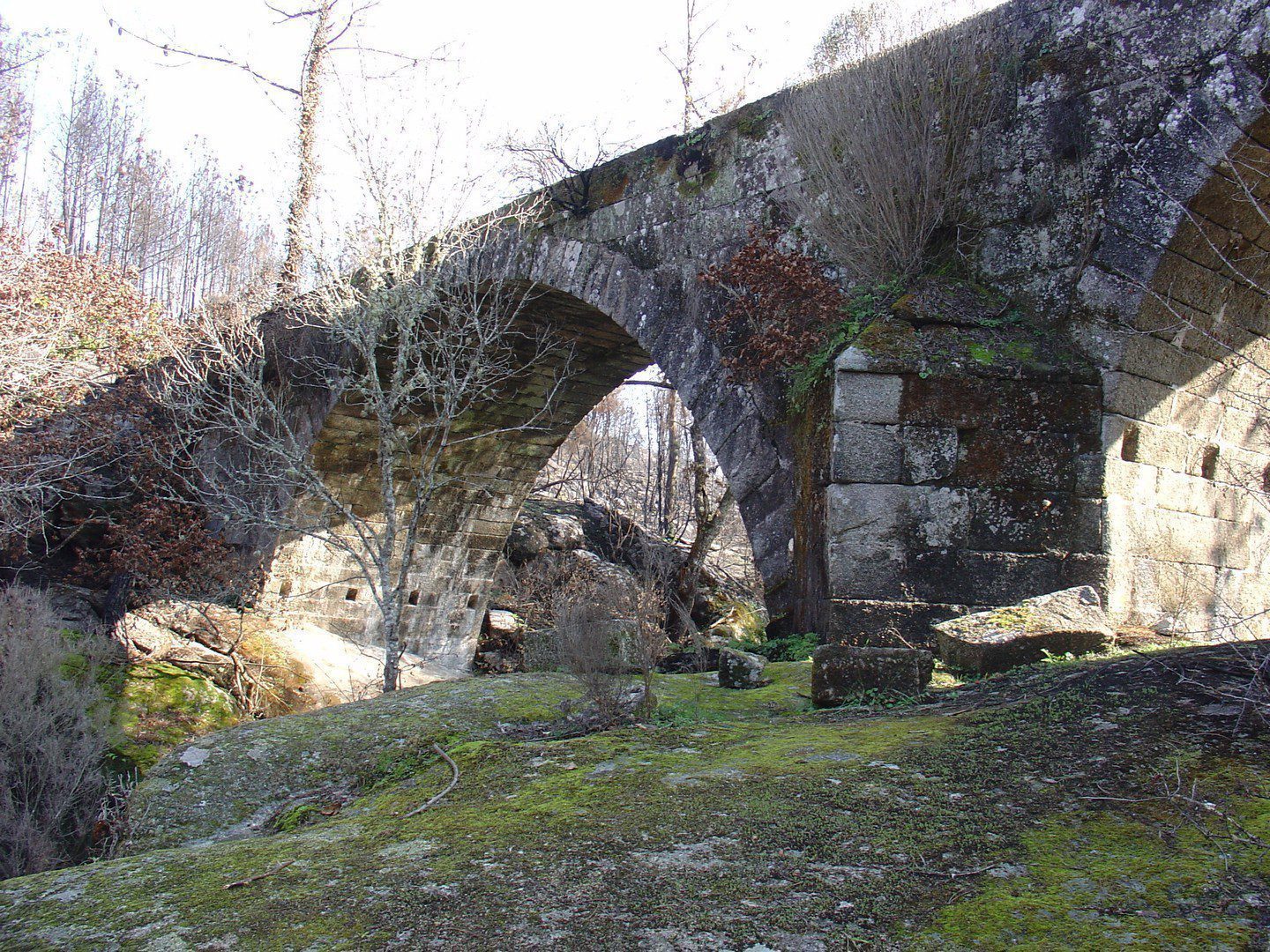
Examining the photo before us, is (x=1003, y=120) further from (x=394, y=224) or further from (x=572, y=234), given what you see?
(x=394, y=224)

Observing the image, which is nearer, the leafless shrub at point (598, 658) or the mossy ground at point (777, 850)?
the mossy ground at point (777, 850)

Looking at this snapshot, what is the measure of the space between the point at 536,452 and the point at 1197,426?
8309 millimetres

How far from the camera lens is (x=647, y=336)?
6902 millimetres

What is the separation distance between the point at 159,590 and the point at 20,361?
9.55 ft

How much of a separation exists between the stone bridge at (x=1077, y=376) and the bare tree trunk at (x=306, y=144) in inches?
354

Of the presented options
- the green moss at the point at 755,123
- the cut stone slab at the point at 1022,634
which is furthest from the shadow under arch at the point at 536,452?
the cut stone slab at the point at 1022,634

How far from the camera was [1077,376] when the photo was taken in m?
4.37

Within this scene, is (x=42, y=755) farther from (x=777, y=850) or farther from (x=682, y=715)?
(x=777, y=850)

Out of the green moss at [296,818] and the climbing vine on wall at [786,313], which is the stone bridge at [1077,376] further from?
the green moss at [296,818]

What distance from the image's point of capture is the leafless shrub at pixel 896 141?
498 centimetres

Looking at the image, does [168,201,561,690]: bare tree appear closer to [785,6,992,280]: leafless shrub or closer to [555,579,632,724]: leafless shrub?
[785,6,992,280]: leafless shrub

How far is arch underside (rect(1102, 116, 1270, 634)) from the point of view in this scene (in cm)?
434

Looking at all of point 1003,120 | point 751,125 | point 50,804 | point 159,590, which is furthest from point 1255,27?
point 159,590

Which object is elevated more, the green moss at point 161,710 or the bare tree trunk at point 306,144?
the bare tree trunk at point 306,144
